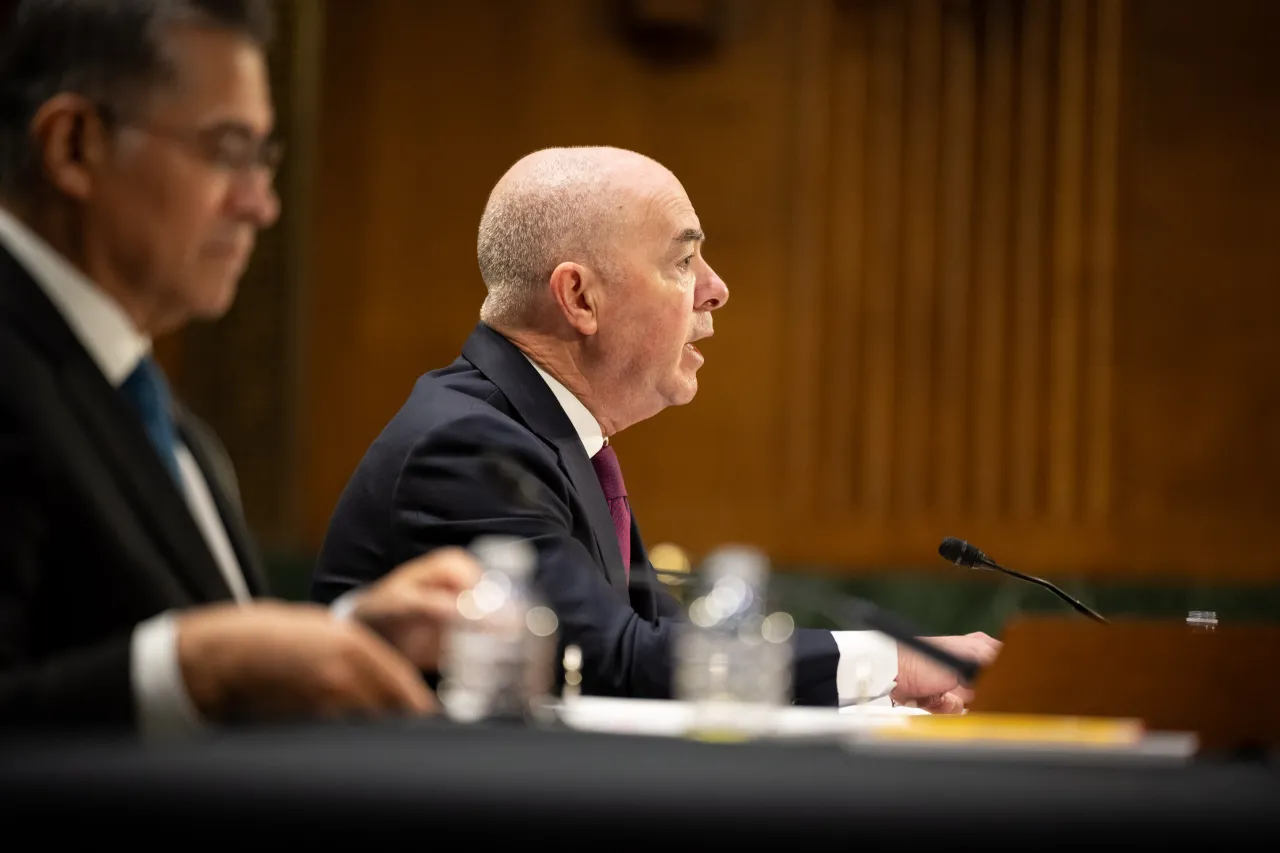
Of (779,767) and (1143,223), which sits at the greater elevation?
(1143,223)

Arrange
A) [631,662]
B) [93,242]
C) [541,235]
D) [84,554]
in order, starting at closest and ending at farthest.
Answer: [84,554]
[93,242]
[631,662]
[541,235]

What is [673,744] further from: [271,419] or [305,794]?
[271,419]

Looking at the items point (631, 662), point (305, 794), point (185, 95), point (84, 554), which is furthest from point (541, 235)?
point (305, 794)

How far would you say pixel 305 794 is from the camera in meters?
1.06

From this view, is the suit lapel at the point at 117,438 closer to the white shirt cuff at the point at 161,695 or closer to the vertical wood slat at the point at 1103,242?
the white shirt cuff at the point at 161,695

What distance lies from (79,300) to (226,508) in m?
0.38

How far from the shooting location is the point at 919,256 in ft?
17.5

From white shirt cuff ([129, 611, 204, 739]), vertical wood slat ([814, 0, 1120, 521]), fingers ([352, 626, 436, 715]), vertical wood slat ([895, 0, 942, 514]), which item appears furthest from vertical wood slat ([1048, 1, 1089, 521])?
white shirt cuff ([129, 611, 204, 739])

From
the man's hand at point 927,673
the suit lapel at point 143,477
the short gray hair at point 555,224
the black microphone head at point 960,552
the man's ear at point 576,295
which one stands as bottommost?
the man's hand at point 927,673

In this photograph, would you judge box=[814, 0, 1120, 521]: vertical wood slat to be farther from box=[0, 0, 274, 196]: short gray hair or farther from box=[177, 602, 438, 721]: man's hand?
box=[177, 602, 438, 721]: man's hand

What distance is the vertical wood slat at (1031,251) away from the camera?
5.28 meters

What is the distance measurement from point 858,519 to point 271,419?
6.35 feet

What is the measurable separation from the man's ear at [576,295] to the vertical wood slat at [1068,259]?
2.83 meters

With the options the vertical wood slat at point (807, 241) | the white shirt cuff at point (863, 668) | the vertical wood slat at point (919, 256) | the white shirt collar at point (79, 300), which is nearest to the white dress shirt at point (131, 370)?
the white shirt collar at point (79, 300)
